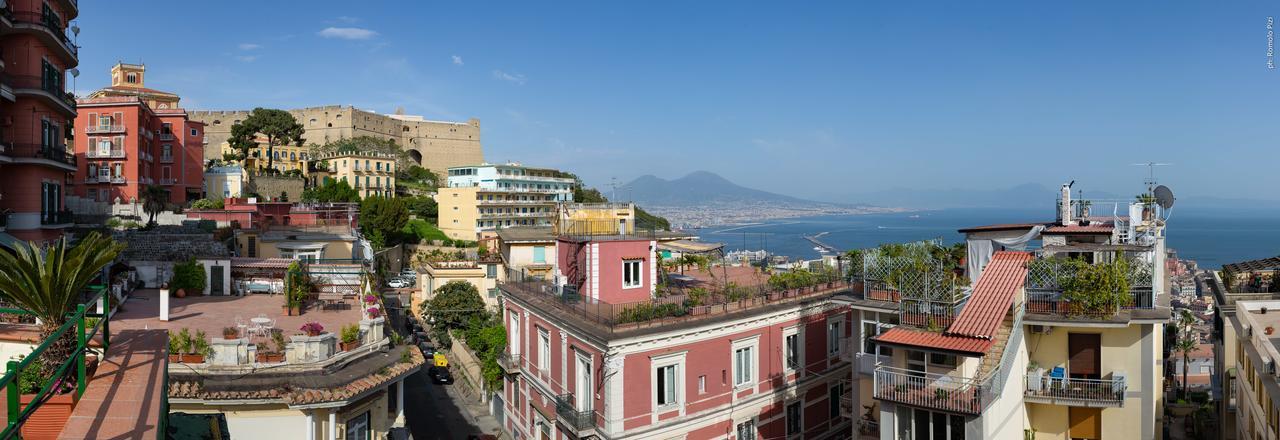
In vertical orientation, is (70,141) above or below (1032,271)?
above

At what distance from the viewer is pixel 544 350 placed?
19.4m

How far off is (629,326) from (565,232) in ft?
19.2

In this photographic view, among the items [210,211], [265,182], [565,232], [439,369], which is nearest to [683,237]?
[565,232]

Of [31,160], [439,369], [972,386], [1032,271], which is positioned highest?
[31,160]

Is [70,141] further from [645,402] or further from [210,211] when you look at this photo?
[645,402]

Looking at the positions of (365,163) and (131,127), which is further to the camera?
(365,163)

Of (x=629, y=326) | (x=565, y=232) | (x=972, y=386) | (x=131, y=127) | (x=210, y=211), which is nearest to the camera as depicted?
(x=972, y=386)

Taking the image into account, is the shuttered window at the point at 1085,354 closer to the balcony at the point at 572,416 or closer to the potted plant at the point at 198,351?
the balcony at the point at 572,416

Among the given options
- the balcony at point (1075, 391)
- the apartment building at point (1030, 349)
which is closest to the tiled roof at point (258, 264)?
the apartment building at point (1030, 349)

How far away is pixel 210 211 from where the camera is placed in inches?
1078

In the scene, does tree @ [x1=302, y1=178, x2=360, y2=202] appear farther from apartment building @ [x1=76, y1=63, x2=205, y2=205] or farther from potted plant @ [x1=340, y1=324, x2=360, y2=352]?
potted plant @ [x1=340, y1=324, x2=360, y2=352]

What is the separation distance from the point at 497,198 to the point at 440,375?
1600 inches

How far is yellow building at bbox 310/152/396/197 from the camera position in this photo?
2835 inches

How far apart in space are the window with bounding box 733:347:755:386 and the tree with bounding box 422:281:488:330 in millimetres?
19886
